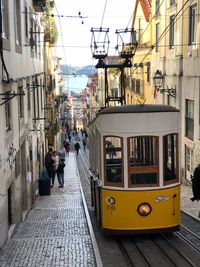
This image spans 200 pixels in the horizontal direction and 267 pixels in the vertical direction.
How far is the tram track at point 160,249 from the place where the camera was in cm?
882

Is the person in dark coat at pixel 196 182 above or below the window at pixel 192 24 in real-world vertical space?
below

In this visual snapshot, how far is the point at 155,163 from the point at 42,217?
5.69 metres

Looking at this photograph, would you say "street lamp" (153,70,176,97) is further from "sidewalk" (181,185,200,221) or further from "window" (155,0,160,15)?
"sidewalk" (181,185,200,221)

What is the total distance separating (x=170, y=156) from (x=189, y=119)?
1083 centimetres

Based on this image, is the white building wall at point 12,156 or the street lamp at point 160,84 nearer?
the white building wall at point 12,156

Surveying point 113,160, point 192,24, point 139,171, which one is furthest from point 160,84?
point 139,171

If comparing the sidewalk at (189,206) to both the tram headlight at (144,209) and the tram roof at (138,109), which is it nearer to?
the tram headlight at (144,209)

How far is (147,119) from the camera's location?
9883mm

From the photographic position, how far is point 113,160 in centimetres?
1012

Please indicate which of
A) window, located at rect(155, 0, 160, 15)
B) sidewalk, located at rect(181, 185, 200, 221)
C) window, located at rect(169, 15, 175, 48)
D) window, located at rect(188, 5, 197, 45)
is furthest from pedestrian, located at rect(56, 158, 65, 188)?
window, located at rect(155, 0, 160, 15)

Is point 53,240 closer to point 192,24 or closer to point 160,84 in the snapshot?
point 192,24

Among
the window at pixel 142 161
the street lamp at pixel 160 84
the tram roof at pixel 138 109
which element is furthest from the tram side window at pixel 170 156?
the street lamp at pixel 160 84

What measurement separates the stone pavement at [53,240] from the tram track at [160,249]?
1.71ft

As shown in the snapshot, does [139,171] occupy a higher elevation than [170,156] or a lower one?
lower
